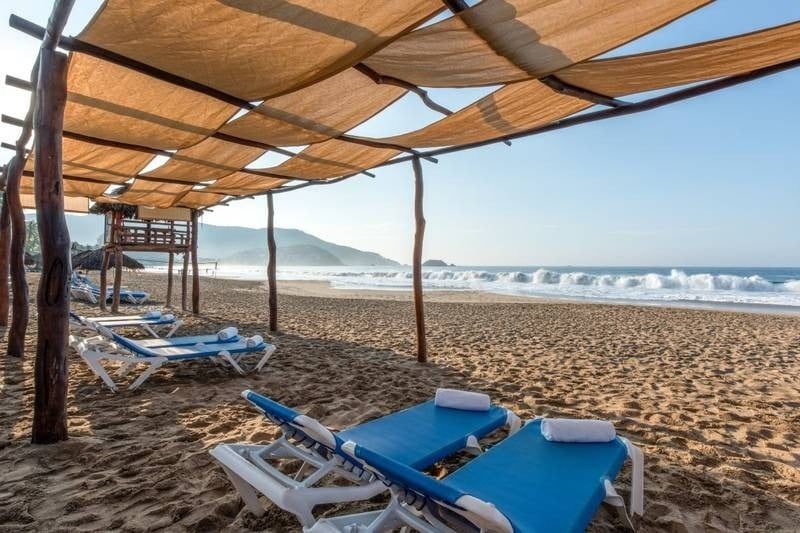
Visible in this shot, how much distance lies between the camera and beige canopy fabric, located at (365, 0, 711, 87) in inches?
81.0

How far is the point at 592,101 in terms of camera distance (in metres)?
3.19

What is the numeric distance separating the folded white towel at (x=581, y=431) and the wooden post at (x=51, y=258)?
10.5 ft

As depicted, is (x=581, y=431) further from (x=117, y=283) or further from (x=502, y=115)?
(x=117, y=283)

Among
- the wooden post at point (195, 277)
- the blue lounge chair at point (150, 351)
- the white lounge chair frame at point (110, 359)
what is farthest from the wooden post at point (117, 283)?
the white lounge chair frame at point (110, 359)

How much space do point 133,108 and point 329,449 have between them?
10.5ft

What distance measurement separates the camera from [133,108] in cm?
330

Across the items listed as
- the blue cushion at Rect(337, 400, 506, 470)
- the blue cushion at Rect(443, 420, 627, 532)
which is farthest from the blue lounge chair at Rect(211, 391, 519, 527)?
the blue cushion at Rect(443, 420, 627, 532)

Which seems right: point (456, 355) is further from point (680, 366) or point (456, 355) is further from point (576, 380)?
point (680, 366)

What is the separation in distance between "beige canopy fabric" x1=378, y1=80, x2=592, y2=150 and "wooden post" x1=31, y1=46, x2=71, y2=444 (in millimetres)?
2718

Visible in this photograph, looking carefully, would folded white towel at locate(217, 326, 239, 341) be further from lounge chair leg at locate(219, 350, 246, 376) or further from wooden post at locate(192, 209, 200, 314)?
wooden post at locate(192, 209, 200, 314)

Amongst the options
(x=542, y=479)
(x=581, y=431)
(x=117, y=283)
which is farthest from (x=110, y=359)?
(x=117, y=283)

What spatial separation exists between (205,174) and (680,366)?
7.12 meters

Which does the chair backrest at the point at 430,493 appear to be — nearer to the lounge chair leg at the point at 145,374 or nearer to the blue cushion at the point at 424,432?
the blue cushion at the point at 424,432

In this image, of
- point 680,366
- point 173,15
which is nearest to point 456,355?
point 680,366
